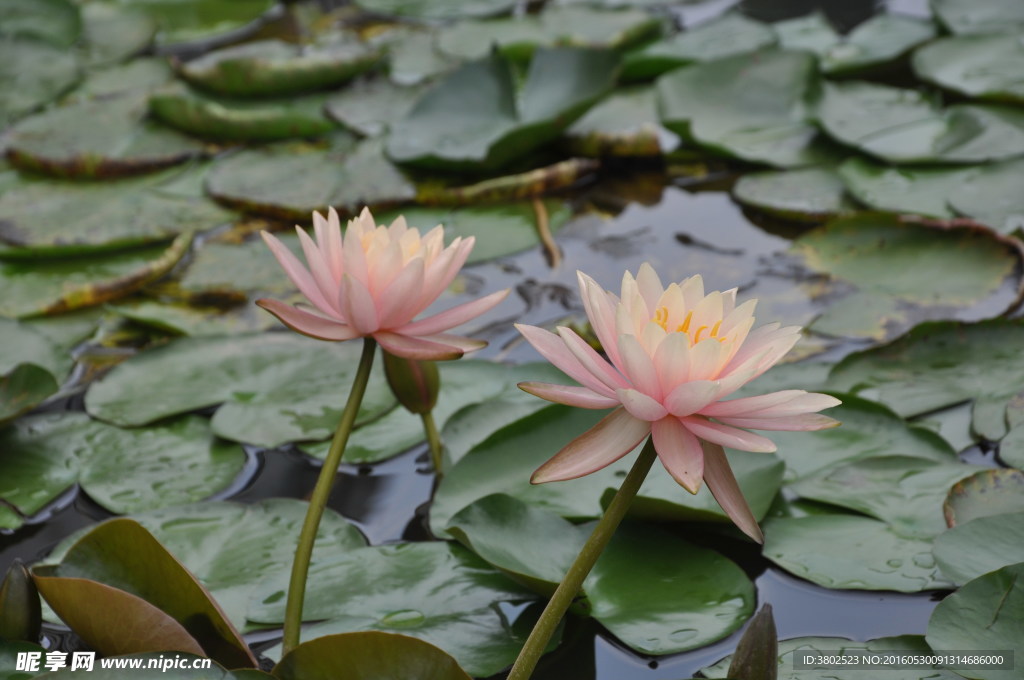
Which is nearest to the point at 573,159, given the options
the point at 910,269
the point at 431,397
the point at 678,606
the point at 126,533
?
the point at 910,269

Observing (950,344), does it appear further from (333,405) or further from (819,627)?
(333,405)

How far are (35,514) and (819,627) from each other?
3.79 feet

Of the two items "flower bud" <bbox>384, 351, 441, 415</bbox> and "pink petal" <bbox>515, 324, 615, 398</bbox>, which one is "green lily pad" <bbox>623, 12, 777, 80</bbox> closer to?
"flower bud" <bbox>384, 351, 441, 415</bbox>

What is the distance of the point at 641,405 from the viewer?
817mm

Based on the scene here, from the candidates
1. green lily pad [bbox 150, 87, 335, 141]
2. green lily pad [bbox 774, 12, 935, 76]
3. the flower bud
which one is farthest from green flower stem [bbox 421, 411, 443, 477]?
green lily pad [bbox 774, 12, 935, 76]

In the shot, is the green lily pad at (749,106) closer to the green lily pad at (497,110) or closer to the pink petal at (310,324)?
the green lily pad at (497,110)

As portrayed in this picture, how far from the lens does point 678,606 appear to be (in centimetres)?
118

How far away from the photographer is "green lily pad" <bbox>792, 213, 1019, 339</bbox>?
5.93 ft

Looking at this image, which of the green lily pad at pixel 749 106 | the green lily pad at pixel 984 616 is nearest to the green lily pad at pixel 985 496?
the green lily pad at pixel 984 616

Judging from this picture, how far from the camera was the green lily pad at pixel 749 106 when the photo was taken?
239 centimetres

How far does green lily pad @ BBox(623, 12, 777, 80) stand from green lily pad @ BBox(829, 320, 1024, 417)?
1.38 meters

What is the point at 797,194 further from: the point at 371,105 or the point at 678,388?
the point at 678,388

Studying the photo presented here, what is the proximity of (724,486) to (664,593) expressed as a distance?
0.39m

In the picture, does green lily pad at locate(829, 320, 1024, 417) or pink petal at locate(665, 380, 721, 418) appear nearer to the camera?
pink petal at locate(665, 380, 721, 418)
